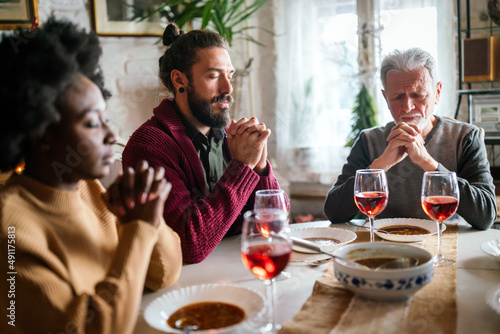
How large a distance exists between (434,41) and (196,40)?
1924 mm

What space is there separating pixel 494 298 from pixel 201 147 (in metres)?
1.09

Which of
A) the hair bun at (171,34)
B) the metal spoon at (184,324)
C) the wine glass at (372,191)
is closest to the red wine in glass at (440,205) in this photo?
the wine glass at (372,191)

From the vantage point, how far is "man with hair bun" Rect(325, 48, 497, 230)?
1.54 meters

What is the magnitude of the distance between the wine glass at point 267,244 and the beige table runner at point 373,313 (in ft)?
0.25

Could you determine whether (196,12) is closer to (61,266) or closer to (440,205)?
(440,205)

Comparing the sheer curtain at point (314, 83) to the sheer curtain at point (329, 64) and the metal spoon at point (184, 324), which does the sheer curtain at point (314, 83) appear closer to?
the sheer curtain at point (329, 64)

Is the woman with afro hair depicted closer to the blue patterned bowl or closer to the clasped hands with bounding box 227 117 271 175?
the blue patterned bowl

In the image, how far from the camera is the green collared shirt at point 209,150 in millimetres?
1595

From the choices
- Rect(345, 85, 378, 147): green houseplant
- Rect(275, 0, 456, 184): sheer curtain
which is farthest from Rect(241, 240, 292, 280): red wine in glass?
Rect(275, 0, 456, 184): sheer curtain

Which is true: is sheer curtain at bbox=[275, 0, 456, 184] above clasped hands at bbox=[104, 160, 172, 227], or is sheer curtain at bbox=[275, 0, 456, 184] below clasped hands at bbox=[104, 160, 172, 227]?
above

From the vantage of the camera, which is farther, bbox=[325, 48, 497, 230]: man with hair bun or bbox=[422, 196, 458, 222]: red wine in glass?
bbox=[325, 48, 497, 230]: man with hair bun

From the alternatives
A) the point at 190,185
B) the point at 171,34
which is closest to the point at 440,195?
the point at 190,185

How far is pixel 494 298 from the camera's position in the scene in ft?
2.59

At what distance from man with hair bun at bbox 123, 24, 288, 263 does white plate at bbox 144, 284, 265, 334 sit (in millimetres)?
297
